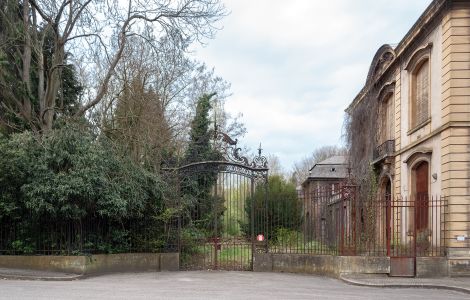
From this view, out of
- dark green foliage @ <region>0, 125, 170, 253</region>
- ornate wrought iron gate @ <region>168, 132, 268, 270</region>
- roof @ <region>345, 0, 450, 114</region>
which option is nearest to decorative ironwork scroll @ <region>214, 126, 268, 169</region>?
ornate wrought iron gate @ <region>168, 132, 268, 270</region>

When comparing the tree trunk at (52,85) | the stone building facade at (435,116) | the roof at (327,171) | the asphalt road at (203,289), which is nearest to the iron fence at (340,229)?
the stone building facade at (435,116)

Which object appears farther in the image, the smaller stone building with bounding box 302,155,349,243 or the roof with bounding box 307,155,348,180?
the roof with bounding box 307,155,348,180

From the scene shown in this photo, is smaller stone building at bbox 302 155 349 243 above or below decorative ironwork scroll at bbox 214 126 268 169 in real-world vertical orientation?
below

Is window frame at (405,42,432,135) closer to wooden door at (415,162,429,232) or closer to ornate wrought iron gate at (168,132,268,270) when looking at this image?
wooden door at (415,162,429,232)

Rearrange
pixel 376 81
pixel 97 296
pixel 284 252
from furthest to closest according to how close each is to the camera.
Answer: pixel 376 81
pixel 284 252
pixel 97 296

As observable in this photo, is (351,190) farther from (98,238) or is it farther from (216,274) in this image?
(98,238)

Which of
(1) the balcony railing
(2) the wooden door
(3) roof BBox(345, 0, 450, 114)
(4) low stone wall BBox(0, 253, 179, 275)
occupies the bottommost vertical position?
(4) low stone wall BBox(0, 253, 179, 275)

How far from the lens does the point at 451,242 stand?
18.0 metres

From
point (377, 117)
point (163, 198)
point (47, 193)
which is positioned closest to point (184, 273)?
point (163, 198)

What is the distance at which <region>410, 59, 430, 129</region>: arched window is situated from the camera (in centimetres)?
2203

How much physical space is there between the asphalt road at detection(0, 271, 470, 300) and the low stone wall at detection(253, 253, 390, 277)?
2.03 feet

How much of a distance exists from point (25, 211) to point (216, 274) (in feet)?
21.8

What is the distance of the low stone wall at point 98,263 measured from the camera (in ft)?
57.4

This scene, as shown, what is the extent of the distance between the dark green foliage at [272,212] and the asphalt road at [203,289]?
2337 millimetres
